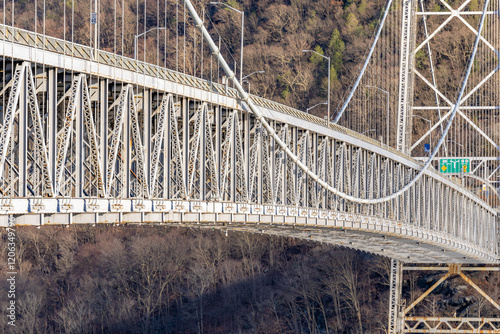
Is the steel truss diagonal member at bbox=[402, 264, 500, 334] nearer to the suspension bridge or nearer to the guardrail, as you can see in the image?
the suspension bridge

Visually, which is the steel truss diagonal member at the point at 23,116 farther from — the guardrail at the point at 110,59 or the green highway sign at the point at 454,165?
the green highway sign at the point at 454,165

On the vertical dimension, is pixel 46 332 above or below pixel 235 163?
below

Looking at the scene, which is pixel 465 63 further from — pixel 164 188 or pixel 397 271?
pixel 164 188

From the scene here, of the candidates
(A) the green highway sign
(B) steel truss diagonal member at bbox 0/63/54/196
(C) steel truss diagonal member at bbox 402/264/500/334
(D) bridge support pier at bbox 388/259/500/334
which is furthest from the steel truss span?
(A) the green highway sign

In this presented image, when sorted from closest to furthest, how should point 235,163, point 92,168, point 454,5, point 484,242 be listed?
point 92,168, point 235,163, point 484,242, point 454,5

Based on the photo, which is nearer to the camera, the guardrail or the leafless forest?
the guardrail

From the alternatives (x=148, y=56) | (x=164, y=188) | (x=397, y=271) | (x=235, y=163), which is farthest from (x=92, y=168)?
(x=148, y=56)

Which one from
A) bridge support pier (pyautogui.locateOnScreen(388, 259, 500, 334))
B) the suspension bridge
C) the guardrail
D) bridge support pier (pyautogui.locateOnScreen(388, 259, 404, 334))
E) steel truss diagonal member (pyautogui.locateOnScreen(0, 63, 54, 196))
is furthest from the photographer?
bridge support pier (pyautogui.locateOnScreen(388, 259, 404, 334))
